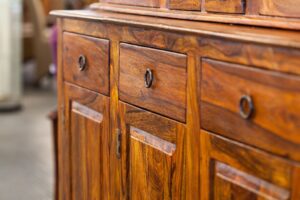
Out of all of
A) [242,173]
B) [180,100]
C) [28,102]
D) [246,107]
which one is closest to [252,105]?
[246,107]

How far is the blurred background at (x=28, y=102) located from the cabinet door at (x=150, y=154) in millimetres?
758

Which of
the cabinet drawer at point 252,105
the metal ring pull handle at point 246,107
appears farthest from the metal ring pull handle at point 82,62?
the metal ring pull handle at point 246,107

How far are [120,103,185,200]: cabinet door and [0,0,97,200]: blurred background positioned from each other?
2.49 feet

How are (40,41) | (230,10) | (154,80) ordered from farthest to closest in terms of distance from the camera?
1. (40,41)
2. (154,80)
3. (230,10)

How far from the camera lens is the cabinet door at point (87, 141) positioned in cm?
200

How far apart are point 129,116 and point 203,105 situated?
41 centimetres

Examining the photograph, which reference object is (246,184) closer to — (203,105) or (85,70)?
(203,105)

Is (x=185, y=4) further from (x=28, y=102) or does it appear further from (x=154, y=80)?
(x=28, y=102)

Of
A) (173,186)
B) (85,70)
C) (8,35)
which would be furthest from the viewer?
(8,35)

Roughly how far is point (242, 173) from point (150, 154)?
0.43 metres

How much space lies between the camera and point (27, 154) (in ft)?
13.7

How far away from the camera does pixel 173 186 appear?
1.62 m

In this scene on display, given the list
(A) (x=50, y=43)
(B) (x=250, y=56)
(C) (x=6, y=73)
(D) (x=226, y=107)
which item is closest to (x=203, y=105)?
(D) (x=226, y=107)

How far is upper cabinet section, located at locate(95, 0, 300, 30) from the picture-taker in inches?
53.9
